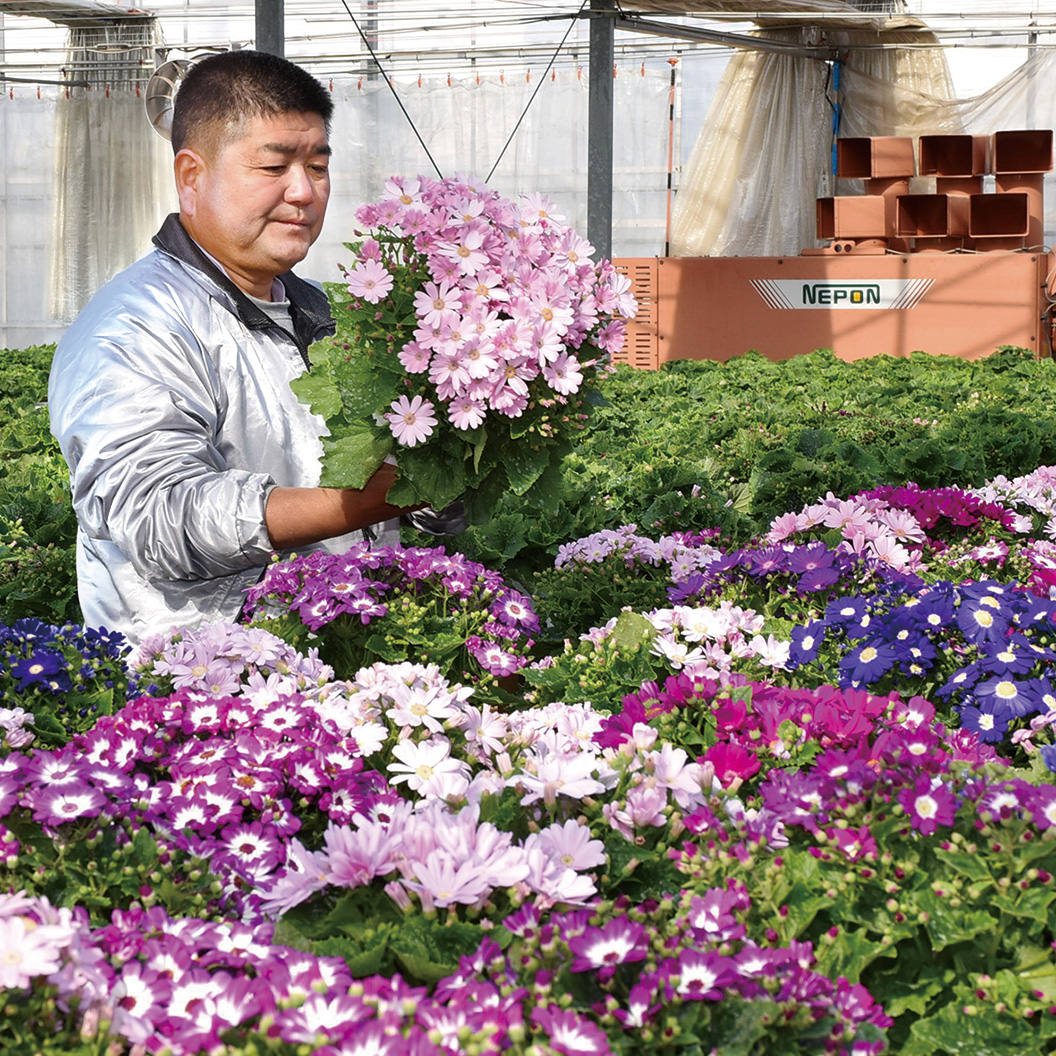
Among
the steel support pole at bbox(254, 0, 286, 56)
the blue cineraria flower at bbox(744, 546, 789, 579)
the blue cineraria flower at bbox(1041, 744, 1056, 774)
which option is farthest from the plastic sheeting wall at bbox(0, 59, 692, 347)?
the blue cineraria flower at bbox(1041, 744, 1056, 774)

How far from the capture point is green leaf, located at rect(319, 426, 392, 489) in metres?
2.16

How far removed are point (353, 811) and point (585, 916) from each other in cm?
43

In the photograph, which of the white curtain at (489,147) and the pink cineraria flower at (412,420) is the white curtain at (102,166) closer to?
the white curtain at (489,147)

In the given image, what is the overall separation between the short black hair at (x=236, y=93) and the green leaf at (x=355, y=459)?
0.68m

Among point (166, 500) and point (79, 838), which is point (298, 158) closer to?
point (166, 500)

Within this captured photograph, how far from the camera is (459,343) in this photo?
6.60 feet

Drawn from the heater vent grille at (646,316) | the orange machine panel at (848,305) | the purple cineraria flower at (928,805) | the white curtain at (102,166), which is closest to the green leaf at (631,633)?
the purple cineraria flower at (928,805)

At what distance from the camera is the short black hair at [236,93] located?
96.2 inches

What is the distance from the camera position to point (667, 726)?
1.95 m

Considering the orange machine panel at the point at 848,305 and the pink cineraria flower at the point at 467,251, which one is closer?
the pink cineraria flower at the point at 467,251

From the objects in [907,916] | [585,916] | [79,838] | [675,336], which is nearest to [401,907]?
[585,916]


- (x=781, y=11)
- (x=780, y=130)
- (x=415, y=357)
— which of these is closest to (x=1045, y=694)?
(x=415, y=357)

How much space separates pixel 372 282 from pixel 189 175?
66 centimetres

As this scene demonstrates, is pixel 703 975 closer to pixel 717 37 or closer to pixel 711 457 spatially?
pixel 711 457
